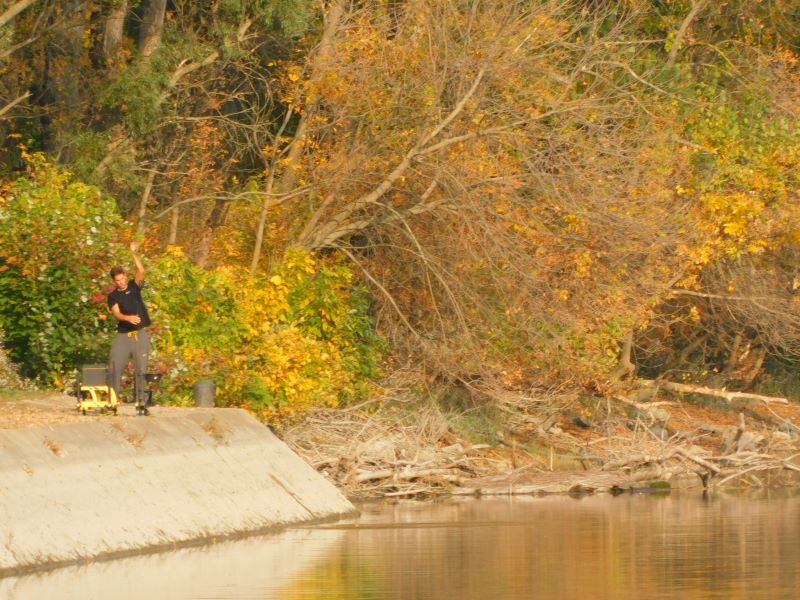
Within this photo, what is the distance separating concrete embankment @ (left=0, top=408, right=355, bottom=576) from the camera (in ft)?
52.5

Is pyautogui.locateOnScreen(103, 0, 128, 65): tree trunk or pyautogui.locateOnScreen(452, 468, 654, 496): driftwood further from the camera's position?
pyautogui.locateOnScreen(103, 0, 128, 65): tree trunk

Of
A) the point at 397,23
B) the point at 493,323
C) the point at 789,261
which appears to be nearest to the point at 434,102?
the point at 397,23

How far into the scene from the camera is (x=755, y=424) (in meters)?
38.1

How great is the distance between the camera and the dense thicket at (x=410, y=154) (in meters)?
28.4

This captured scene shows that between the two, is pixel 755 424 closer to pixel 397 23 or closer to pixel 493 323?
pixel 493 323

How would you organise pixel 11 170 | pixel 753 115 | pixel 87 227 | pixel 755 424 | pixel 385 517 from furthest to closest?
pixel 755 424, pixel 753 115, pixel 11 170, pixel 87 227, pixel 385 517

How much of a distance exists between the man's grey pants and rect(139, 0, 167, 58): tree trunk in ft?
30.3

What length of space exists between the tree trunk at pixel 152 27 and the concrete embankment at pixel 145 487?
30.4 ft

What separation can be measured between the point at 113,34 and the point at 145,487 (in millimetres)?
13631

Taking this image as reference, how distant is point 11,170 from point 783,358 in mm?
18400

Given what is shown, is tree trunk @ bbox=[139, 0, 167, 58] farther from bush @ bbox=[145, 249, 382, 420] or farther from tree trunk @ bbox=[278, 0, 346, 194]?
bush @ bbox=[145, 249, 382, 420]

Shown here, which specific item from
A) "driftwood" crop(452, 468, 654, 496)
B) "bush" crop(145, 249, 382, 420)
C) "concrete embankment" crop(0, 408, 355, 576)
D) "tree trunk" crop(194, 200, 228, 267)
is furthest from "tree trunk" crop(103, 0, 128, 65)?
"concrete embankment" crop(0, 408, 355, 576)

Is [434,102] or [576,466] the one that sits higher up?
[434,102]

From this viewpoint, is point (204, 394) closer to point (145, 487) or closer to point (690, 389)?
point (145, 487)
